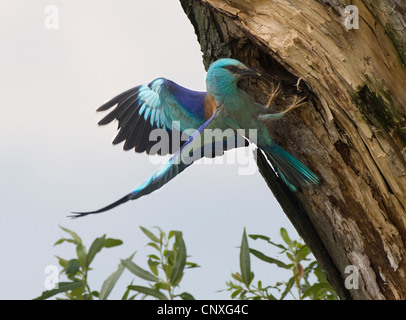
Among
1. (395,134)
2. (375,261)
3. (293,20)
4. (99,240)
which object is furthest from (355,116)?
(99,240)

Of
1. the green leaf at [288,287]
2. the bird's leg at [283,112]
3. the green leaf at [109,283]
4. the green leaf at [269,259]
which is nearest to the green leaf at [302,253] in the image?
the green leaf at [269,259]

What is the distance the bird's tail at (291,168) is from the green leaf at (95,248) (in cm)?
127

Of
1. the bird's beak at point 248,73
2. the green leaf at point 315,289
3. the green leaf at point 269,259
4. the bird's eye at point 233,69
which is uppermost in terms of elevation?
the bird's eye at point 233,69

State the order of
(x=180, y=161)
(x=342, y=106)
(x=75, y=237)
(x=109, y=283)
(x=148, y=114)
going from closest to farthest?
1. (x=342, y=106)
2. (x=180, y=161)
3. (x=148, y=114)
4. (x=109, y=283)
5. (x=75, y=237)

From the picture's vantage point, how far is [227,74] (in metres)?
3.57

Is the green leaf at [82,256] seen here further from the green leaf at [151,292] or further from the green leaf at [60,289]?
the green leaf at [151,292]

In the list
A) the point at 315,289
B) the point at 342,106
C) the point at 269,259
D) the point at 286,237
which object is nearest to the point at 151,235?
the point at 269,259

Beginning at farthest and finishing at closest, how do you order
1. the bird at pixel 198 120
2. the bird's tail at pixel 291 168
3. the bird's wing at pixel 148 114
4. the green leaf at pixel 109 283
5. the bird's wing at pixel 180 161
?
the green leaf at pixel 109 283
the bird's wing at pixel 148 114
the bird's tail at pixel 291 168
the bird at pixel 198 120
the bird's wing at pixel 180 161

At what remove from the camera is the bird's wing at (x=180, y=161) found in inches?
129

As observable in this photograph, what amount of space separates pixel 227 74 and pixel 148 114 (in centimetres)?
70

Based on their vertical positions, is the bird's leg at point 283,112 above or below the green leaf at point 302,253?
above

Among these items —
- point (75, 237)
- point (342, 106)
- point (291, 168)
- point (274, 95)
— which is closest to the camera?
point (342, 106)

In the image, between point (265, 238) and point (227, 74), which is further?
point (265, 238)

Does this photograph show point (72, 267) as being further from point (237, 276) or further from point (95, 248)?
point (237, 276)
